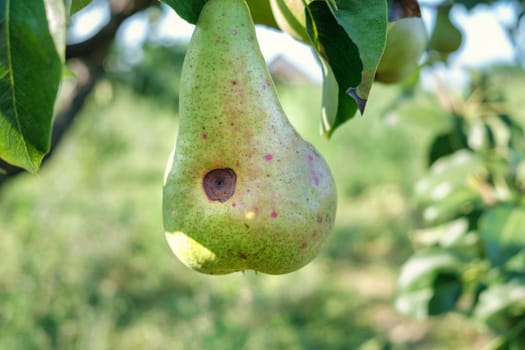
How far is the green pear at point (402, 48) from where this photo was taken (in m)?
0.76

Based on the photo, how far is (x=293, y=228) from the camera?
0.56m

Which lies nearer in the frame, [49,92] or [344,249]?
[49,92]

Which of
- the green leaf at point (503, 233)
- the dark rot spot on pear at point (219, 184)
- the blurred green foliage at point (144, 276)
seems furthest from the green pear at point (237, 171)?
the blurred green foliage at point (144, 276)

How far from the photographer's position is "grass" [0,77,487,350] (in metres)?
2.48

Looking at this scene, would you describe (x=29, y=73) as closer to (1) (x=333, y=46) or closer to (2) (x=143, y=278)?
(1) (x=333, y=46)

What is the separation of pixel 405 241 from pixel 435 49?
3774mm

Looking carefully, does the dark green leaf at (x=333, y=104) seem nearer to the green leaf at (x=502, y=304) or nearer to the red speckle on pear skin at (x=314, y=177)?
the red speckle on pear skin at (x=314, y=177)

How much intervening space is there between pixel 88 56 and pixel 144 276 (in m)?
2.04

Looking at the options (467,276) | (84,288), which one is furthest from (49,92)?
(84,288)

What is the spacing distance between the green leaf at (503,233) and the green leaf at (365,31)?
608 millimetres

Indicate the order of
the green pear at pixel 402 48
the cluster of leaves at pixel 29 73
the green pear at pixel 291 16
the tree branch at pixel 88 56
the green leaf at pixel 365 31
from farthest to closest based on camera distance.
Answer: the tree branch at pixel 88 56, the green pear at pixel 402 48, the green pear at pixel 291 16, the green leaf at pixel 365 31, the cluster of leaves at pixel 29 73

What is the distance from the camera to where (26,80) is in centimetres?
41

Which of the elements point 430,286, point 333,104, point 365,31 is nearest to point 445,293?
point 430,286

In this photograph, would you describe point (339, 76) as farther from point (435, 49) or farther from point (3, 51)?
point (435, 49)
